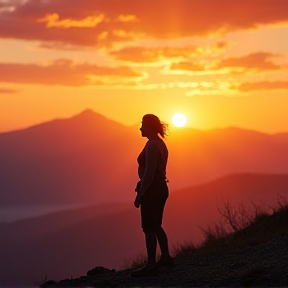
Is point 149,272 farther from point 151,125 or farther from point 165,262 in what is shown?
point 151,125

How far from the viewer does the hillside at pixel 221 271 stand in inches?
499

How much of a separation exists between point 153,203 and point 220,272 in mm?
1316

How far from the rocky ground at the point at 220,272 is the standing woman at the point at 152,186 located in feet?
1.40

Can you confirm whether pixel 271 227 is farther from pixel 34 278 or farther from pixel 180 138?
pixel 180 138

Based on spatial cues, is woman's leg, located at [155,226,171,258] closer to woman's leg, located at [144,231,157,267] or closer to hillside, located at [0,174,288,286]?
woman's leg, located at [144,231,157,267]

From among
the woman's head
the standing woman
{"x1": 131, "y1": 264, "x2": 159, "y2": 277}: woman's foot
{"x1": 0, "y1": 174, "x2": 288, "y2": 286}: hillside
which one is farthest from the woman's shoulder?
{"x1": 0, "y1": 174, "x2": 288, "y2": 286}: hillside

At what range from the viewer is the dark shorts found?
13.8 metres

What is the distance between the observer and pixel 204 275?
13836 millimetres

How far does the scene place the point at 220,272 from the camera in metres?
13.9

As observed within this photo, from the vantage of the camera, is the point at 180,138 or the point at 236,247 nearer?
the point at 236,247

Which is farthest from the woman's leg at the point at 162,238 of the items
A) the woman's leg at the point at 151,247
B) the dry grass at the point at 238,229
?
the dry grass at the point at 238,229

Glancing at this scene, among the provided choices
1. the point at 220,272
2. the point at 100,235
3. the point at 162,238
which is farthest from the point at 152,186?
the point at 100,235

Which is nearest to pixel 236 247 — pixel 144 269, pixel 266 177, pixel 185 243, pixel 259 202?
pixel 185 243

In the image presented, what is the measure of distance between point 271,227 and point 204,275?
6904 millimetres
